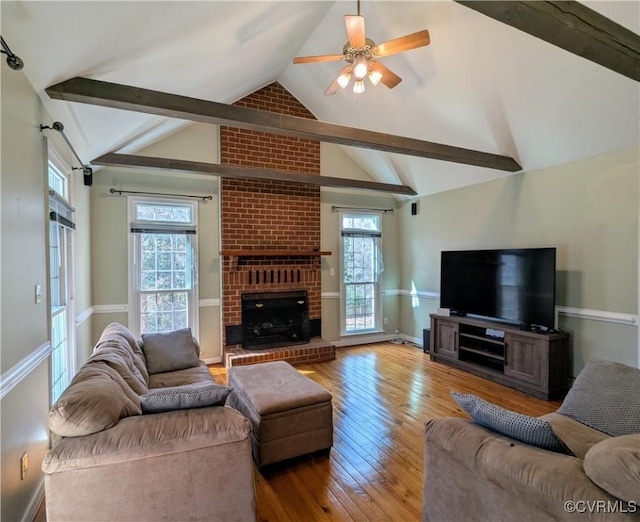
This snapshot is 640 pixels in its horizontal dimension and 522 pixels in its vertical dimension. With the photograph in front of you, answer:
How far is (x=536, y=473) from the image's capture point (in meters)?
1.24

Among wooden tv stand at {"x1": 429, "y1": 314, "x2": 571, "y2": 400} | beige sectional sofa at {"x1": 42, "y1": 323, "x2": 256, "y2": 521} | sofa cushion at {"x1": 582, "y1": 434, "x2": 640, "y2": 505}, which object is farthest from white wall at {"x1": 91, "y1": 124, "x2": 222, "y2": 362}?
sofa cushion at {"x1": 582, "y1": 434, "x2": 640, "y2": 505}

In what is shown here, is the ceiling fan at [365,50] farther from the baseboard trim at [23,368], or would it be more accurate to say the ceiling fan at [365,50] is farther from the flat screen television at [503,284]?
the baseboard trim at [23,368]

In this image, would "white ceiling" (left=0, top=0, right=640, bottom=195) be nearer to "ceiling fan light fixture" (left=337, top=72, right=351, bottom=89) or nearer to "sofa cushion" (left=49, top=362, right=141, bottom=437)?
"ceiling fan light fixture" (left=337, top=72, right=351, bottom=89)

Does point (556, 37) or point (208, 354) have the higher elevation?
point (556, 37)

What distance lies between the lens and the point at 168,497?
62.5 inches

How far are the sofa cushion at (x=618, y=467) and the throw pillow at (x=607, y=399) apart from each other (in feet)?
3.17

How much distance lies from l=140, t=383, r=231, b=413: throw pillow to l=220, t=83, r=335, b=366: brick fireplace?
111 inches

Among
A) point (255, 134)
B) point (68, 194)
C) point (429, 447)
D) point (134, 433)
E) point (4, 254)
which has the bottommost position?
point (429, 447)

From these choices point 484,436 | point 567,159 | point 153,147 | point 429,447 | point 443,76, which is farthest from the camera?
point 153,147

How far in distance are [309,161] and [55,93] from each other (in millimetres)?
3719

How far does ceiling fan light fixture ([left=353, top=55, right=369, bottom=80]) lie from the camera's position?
2.68 metres

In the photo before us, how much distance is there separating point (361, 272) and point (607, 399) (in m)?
4.17

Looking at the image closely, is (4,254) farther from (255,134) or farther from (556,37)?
(255,134)

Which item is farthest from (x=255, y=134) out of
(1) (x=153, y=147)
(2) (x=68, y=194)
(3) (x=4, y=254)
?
(3) (x=4, y=254)
